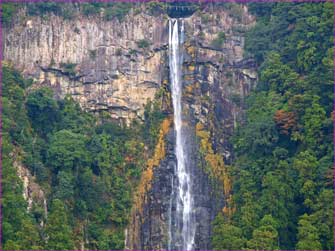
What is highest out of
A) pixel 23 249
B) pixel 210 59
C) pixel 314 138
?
pixel 210 59

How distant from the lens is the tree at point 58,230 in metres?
38.1

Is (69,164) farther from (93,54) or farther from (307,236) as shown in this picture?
(307,236)

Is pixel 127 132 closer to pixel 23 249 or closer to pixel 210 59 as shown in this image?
pixel 210 59

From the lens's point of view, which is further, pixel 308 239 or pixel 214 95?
pixel 214 95

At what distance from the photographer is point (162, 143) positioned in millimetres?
44562

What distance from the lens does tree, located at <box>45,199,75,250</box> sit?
38.1 metres

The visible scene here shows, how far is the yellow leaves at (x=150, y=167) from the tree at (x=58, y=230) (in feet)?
15.2

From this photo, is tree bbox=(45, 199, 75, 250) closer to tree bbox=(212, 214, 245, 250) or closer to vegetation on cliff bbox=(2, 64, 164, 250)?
vegetation on cliff bbox=(2, 64, 164, 250)

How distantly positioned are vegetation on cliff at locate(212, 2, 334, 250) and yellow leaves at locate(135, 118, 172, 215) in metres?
3.09

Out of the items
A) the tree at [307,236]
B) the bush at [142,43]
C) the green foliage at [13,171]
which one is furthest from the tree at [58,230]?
the bush at [142,43]

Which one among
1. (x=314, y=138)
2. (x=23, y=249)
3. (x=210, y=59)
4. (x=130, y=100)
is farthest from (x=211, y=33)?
(x=23, y=249)

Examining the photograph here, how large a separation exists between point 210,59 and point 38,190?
9992mm

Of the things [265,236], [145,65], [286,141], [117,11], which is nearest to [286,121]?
[286,141]

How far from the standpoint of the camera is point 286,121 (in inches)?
1651
